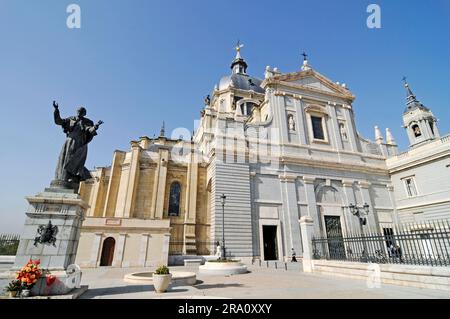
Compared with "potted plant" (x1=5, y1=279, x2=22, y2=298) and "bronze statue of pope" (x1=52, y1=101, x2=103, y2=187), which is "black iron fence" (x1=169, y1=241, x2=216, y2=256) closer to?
"bronze statue of pope" (x1=52, y1=101, x2=103, y2=187)

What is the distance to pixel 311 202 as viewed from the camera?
2006 centimetres

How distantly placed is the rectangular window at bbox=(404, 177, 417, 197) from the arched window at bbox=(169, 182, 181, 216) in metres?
22.5

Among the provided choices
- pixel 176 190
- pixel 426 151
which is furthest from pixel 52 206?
pixel 426 151

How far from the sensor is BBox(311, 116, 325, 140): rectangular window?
2364 cm

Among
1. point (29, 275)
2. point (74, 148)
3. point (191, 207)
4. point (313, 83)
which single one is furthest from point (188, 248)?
point (313, 83)

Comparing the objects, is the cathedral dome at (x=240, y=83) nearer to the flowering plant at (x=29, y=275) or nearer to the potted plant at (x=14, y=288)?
the flowering plant at (x=29, y=275)

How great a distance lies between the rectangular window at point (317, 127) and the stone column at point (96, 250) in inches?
827

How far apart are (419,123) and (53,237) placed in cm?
3511

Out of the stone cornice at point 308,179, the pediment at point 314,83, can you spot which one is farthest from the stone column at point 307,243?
the pediment at point 314,83

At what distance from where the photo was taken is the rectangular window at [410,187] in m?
21.9

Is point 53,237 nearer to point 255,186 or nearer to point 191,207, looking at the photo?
point 255,186

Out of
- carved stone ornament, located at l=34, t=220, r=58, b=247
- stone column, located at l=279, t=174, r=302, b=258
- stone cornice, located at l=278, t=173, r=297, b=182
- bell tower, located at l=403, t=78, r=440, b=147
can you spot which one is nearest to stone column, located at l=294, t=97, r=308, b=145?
stone cornice, located at l=278, t=173, r=297, b=182

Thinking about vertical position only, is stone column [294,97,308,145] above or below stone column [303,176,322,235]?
above

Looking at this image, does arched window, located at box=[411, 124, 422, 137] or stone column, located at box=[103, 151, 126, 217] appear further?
arched window, located at box=[411, 124, 422, 137]
